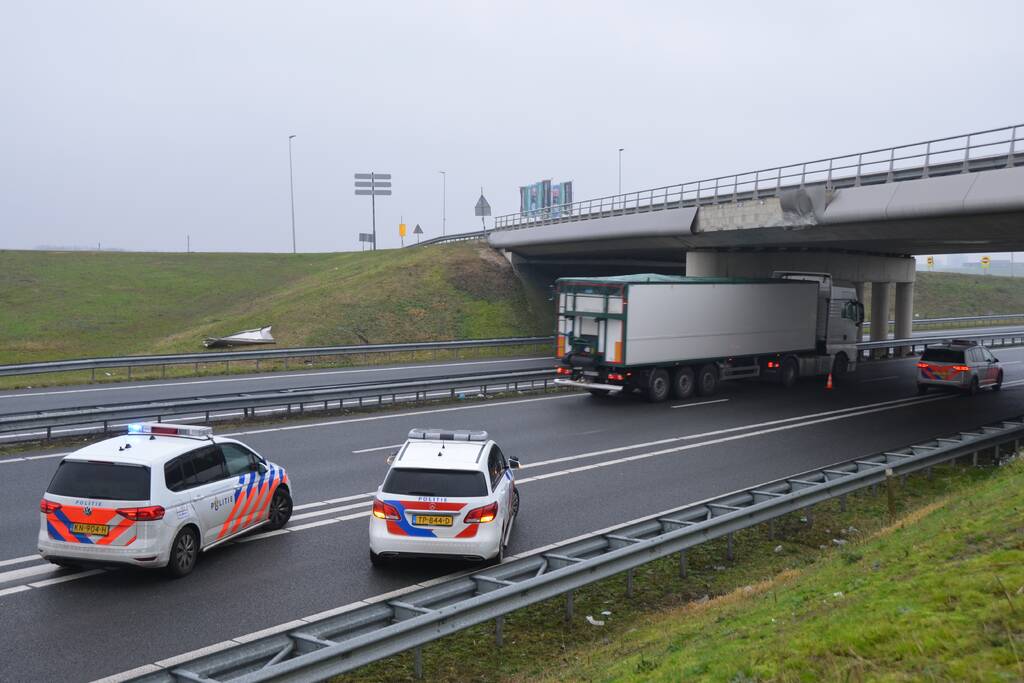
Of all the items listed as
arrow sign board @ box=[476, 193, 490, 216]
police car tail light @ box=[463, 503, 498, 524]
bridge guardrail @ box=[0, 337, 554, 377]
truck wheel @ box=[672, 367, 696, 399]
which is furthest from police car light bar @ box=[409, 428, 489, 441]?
arrow sign board @ box=[476, 193, 490, 216]

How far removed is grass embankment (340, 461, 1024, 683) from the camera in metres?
5.75

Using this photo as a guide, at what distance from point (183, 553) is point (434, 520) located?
300 centimetres

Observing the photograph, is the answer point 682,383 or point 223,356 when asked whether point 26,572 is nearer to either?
point 682,383

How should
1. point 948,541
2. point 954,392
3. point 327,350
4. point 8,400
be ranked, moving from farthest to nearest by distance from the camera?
1. point 327,350
2. point 954,392
3. point 8,400
4. point 948,541

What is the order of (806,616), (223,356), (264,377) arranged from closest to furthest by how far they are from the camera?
(806,616) → (264,377) → (223,356)

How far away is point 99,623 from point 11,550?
324 cm

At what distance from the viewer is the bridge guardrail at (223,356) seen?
94.2 feet

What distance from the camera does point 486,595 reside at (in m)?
7.98

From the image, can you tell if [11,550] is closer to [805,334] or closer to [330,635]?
[330,635]

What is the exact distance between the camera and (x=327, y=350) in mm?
35656

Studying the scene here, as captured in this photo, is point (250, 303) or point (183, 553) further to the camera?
point (250, 303)

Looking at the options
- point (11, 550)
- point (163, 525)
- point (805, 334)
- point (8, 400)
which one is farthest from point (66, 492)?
point (805, 334)

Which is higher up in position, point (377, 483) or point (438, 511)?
point (438, 511)

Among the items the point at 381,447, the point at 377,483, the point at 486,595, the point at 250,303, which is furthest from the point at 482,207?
the point at 486,595
